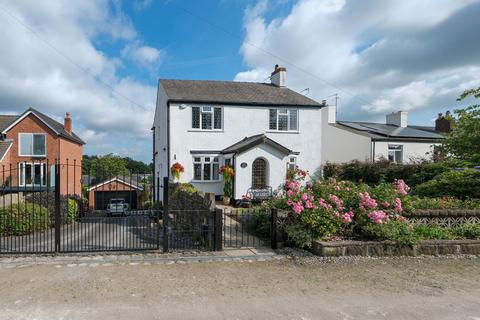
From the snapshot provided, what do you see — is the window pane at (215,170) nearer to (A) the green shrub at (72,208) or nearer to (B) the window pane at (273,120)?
(B) the window pane at (273,120)

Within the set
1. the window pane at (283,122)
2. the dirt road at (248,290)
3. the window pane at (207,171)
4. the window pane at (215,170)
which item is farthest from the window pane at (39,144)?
the dirt road at (248,290)

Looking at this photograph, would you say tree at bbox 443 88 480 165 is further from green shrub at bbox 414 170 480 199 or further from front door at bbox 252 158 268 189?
front door at bbox 252 158 268 189

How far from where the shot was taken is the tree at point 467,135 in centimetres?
1148

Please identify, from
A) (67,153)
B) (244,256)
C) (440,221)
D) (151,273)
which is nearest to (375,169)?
(440,221)

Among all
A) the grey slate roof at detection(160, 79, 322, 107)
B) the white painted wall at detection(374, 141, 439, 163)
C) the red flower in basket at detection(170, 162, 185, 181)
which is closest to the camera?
the red flower in basket at detection(170, 162, 185, 181)

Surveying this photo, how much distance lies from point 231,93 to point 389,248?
15.2 metres

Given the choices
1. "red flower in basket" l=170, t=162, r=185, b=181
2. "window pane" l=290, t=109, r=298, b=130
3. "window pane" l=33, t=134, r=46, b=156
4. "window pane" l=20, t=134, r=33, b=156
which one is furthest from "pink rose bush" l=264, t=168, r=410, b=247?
"window pane" l=20, t=134, r=33, b=156

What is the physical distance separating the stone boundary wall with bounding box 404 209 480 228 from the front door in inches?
385

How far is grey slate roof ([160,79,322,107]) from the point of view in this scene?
760 inches

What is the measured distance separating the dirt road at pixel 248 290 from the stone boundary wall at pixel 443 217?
1.75m

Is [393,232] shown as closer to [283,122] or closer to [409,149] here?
[283,122]

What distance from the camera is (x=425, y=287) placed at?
17.9 ft

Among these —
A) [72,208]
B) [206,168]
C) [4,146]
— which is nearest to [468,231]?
[206,168]

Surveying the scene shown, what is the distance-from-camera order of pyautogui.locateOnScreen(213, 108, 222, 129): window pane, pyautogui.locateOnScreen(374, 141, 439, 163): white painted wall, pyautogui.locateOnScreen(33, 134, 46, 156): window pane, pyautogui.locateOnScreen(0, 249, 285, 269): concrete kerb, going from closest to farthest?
pyautogui.locateOnScreen(0, 249, 285, 269): concrete kerb < pyautogui.locateOnScreen(213, 108, 222, 129): window pane < pyautogui.locateOnScreen(374, 141, 439, 163): white painted wall < pyautogui.locateOnScreen(33, 134, 46, 156): window pane
